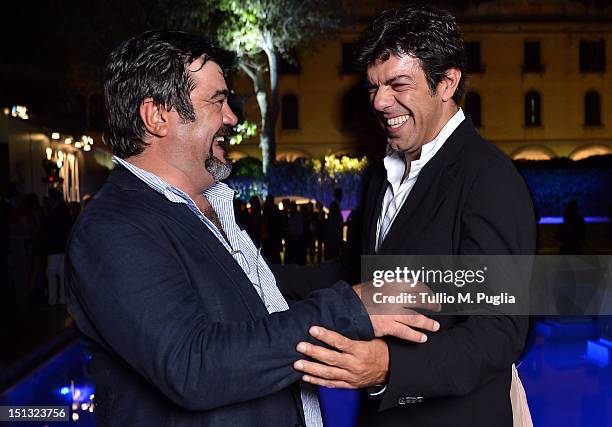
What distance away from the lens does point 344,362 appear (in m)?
1.59

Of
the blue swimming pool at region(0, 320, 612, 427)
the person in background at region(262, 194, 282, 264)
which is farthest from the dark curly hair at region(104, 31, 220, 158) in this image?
the person in background at region(262, 194, 282, 264)

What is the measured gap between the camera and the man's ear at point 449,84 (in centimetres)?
217

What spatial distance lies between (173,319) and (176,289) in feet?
0.25

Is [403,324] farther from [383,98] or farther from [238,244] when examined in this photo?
[383,98]

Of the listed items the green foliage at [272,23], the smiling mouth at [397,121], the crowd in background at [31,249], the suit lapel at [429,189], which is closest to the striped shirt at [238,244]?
the suit lapel at [429,189]

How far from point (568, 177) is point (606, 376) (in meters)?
18.5

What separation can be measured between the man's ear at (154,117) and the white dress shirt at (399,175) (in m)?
0.72

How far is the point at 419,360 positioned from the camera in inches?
66.7

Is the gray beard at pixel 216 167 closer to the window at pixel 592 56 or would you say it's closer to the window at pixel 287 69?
the window at pixel 287 69

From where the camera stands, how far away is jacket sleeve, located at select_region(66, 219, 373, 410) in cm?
149

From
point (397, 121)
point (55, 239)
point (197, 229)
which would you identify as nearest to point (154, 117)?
point (197, 229)

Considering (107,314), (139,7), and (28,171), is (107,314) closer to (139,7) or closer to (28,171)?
(28,171)

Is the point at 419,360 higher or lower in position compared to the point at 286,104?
lower

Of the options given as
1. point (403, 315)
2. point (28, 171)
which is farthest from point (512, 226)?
point (28, 171)
